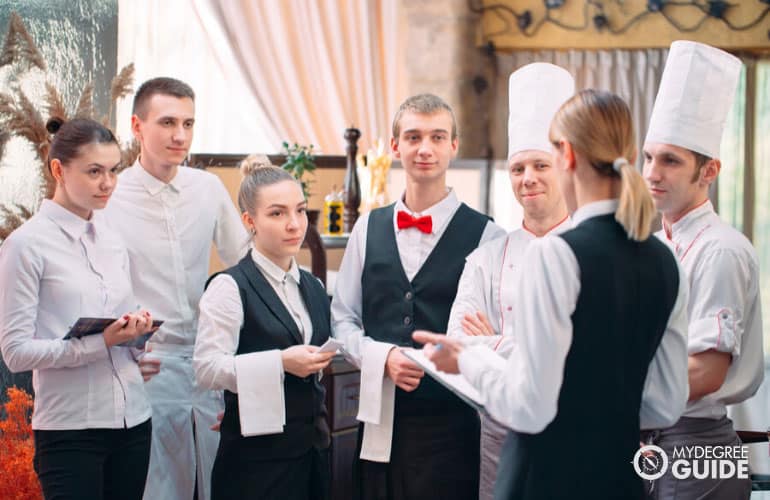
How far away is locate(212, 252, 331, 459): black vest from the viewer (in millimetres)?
2432

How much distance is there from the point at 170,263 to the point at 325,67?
3.57m

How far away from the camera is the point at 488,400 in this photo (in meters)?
1.74

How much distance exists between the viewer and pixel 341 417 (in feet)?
12.3

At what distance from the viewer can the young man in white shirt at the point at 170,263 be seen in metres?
2.88

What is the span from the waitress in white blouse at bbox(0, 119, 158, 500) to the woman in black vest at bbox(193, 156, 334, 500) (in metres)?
0.22

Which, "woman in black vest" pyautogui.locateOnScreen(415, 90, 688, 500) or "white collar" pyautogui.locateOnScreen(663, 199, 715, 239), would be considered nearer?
"woman in black vest" pyautogui.locateOnScreen(415, 90, 688, 500)

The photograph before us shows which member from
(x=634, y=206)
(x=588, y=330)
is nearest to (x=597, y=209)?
(x=634, y=206)

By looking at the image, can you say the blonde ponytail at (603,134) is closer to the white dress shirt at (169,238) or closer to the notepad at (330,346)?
the notepad at (330,346)

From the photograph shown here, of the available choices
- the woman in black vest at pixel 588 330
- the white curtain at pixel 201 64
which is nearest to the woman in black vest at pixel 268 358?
the woman in black vest at pixel 588 330

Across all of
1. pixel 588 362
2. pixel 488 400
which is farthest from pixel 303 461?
pixel 588 362

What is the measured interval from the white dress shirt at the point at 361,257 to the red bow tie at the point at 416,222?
2 centimetres

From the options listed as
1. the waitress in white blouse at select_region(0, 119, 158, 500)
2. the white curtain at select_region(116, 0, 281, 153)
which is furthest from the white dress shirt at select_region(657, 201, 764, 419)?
the white curtain at select_region(116, 0, 281, 153)

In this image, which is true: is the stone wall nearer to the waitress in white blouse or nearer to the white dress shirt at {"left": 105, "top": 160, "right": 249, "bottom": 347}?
the white dress shirt at {"left": 105, "top": 160, "right": 249, "bottom": 347}

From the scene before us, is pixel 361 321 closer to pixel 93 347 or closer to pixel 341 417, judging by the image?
pixel 93 347
